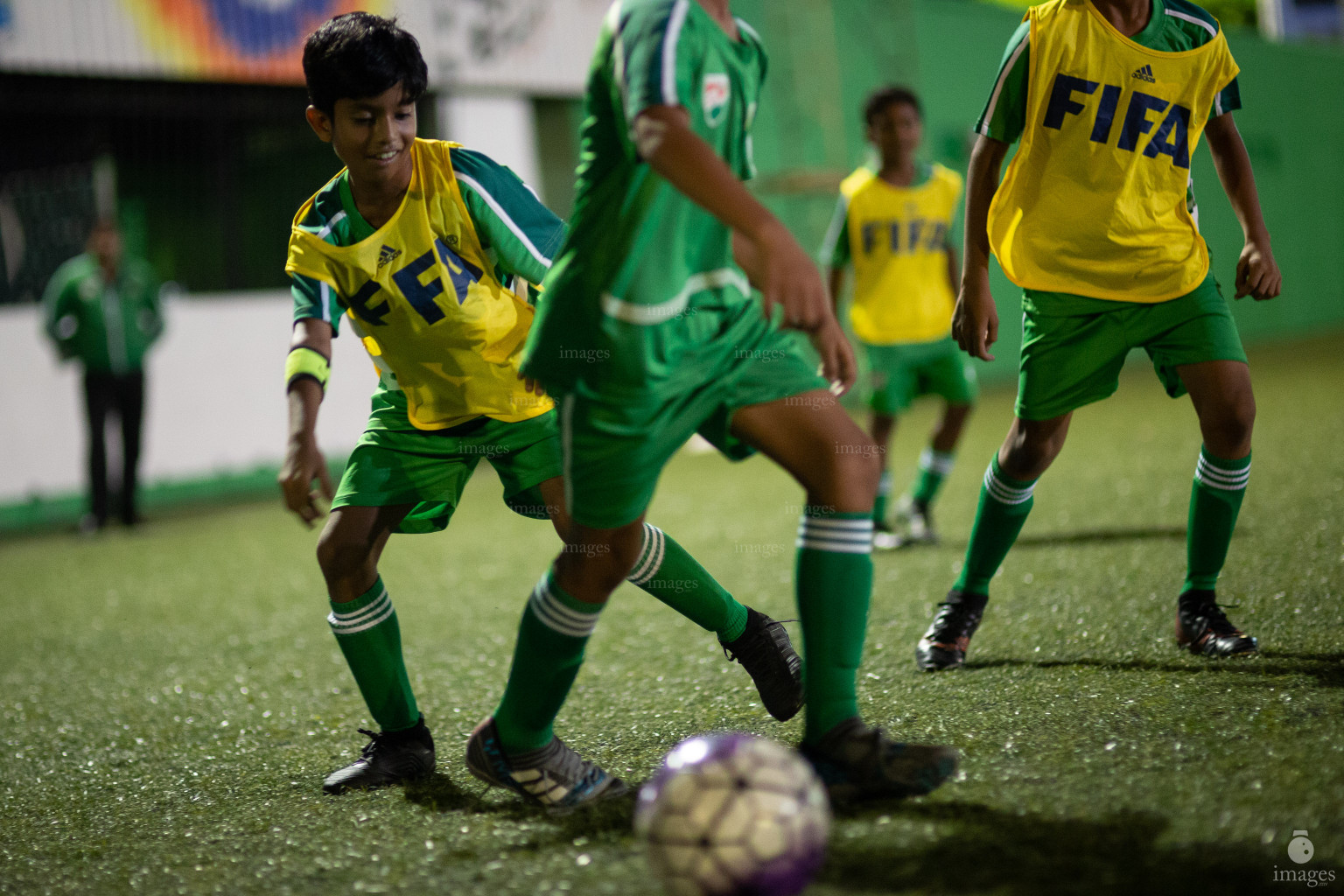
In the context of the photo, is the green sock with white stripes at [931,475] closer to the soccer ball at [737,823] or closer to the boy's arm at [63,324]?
the soccer ball at [737,823]

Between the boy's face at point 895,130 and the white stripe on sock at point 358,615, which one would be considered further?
the boy's face at point 895,130

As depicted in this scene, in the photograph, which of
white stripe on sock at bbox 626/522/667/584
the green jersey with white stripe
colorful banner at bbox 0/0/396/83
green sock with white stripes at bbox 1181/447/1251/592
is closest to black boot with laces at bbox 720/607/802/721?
white stripe on sock at bbox 626/522/667/584

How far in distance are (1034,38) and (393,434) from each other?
6.05 feet

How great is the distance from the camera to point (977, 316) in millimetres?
3010

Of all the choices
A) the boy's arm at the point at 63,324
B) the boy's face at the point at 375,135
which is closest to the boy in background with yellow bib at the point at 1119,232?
the boy's face at the point at 375,135

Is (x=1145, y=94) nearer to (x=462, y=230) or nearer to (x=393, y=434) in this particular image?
(x=462, y=230)

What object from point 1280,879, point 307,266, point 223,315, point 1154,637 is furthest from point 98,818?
point 223,315

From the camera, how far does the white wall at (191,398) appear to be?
9648 mm

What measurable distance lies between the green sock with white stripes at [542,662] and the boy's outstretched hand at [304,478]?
1.70 feet

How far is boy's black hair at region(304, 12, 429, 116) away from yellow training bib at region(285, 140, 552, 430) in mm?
198

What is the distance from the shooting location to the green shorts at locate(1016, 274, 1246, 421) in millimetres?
2904

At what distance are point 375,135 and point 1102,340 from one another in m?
1.82

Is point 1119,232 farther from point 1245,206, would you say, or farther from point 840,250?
point 840,250

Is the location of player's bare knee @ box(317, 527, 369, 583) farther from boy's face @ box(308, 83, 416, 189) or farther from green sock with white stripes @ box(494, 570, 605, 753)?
boy's face @ box(308, 83, 416, 189)
